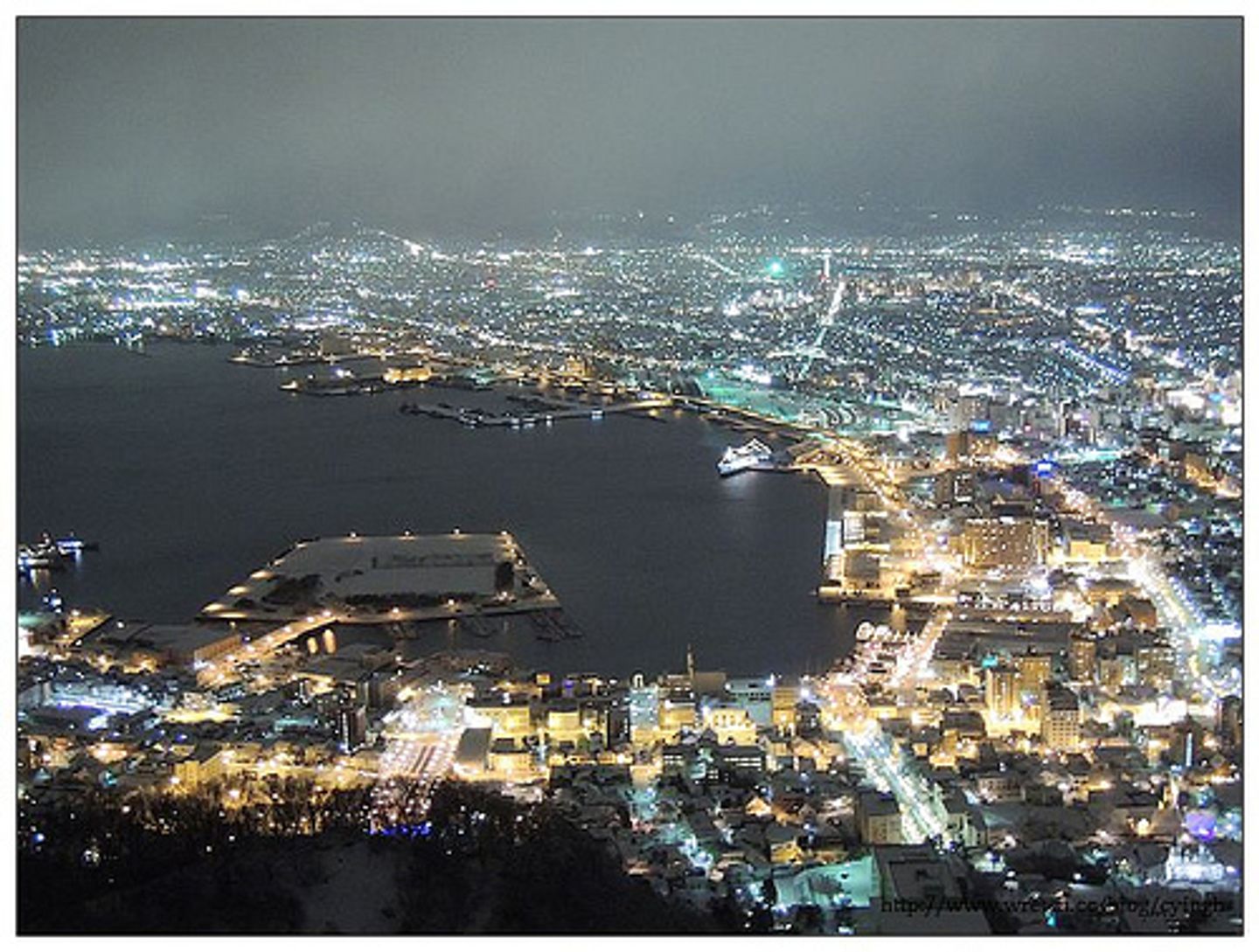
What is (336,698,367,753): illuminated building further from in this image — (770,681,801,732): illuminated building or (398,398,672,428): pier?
(398,398,672,428): pier

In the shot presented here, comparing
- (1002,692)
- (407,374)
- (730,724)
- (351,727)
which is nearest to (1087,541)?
(1002,692)

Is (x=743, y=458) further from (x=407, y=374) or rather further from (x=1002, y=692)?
(x=1002, y=692)

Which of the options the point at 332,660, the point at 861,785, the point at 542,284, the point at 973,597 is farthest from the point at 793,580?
the point at 542,284

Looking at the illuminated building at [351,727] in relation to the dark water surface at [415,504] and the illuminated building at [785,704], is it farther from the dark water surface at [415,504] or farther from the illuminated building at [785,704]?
the illuminated building at [785,704]

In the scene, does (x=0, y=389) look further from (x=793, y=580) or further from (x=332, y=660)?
(x=793, y=580)

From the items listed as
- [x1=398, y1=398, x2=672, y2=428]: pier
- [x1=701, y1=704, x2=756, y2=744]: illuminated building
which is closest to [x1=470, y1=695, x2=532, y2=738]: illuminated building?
[x1=701, y1=704, x2=756, y2=744]: illuminated building
